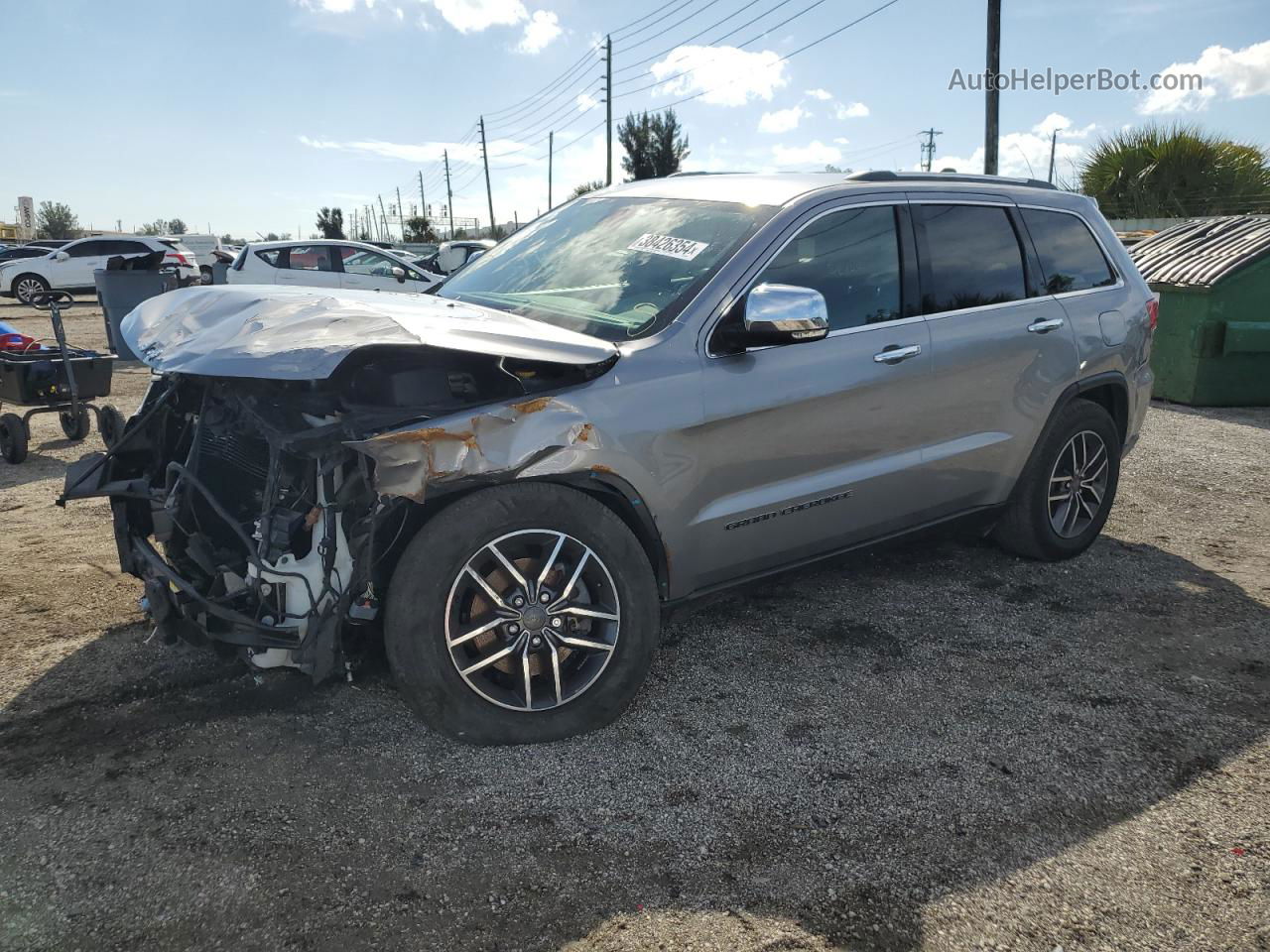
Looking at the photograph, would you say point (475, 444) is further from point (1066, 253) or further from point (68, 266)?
point (68, 266)

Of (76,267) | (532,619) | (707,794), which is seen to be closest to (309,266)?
(76,267)

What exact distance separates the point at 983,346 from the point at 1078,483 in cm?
116

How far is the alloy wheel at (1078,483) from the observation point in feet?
15.5

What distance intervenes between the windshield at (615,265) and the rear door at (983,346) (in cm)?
99

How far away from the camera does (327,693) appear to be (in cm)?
344

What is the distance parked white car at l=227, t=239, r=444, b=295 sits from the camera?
50.9 feet

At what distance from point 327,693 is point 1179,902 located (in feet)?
8.91

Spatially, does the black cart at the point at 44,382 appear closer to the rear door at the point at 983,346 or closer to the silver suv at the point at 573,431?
the silver suv at the point at 573,431

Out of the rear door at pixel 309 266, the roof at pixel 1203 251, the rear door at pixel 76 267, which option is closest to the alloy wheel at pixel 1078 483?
the roof at pixel 1203 251

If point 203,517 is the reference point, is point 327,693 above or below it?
below

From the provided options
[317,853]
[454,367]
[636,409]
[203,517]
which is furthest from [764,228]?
[317,853]

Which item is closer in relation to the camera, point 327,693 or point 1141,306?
point 327,693

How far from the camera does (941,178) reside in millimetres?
4316

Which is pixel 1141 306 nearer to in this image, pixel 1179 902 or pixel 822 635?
pixel 822 635
